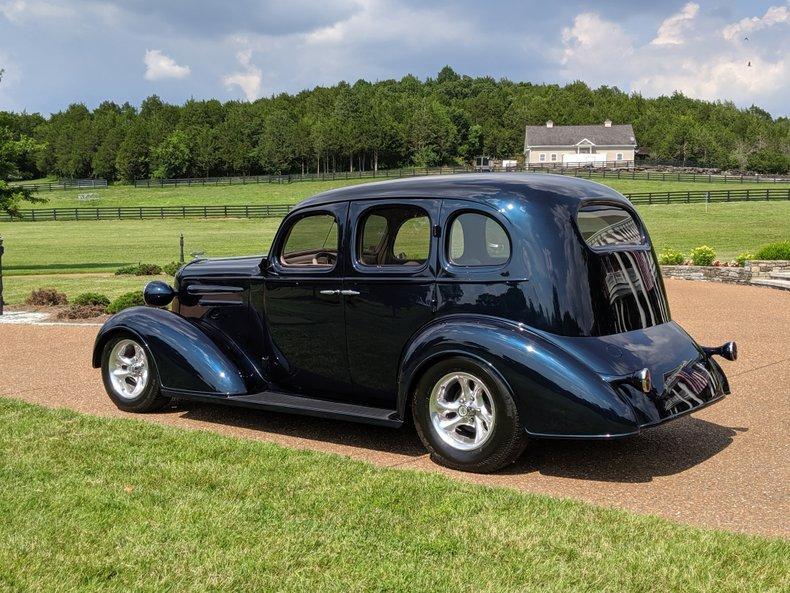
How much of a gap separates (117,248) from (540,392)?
112 ft

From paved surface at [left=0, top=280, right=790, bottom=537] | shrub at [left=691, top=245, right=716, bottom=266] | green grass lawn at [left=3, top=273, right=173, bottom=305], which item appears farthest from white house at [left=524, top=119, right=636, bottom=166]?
paved surface at [left=0, top=280, right=790, bottom=537]

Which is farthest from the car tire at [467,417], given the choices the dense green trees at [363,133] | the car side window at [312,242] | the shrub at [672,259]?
the dense green trees at [363,133]

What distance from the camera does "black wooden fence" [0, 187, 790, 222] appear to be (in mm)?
57969

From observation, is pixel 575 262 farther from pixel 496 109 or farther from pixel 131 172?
pixel 496 109

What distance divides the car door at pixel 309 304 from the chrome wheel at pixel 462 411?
34.9 inches

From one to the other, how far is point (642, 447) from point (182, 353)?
3.59 m

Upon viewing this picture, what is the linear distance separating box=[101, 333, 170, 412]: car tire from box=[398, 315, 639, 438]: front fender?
2863mm

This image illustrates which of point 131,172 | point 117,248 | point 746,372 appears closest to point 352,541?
point 746,372

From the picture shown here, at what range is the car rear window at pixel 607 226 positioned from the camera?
5559mm

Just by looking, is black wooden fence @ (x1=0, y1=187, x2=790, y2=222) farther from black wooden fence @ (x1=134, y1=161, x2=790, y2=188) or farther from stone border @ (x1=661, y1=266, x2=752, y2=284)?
stone border @ (x1=661, y1=266, x2=752, y2=284)

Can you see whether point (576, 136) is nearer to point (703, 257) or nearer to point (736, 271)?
point (703, 257)

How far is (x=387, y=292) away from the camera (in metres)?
5.88

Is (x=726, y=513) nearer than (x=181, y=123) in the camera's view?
Yes

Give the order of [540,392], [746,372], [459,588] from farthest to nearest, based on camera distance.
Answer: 1. [746,372]
2. [540,392]
3. [459,588]
